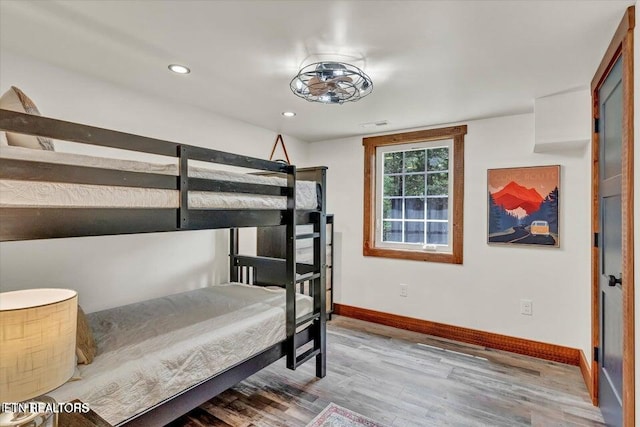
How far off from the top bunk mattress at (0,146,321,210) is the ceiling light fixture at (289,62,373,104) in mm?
723

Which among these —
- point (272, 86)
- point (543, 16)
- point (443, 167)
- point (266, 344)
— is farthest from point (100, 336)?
point (443, 167)

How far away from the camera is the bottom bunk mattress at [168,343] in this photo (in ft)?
4.54

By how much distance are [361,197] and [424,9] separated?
8.41 ft

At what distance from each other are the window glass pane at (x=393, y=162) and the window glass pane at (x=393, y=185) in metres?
0.08

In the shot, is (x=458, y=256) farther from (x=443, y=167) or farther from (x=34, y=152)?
(x=34, y=152)

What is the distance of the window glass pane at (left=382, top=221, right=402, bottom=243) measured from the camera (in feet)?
12.5

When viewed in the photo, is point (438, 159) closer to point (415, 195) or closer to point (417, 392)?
point (415, 195)

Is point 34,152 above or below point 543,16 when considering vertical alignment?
below

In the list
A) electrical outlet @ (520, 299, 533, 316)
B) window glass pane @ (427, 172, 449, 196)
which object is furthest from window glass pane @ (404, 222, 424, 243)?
electrical outlet @ (520, 299, 533, 316)

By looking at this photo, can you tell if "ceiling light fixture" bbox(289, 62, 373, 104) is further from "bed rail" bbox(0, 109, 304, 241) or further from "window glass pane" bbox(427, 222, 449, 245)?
"window glass pane" bbox(427, 222, 449, 245)

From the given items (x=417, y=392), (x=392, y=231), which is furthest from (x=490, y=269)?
→ (x=417, y=392)

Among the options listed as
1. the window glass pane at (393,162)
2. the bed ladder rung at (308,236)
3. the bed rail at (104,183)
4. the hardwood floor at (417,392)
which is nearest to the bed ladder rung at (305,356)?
the hardwood floor at (417,392)

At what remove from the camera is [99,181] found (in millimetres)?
1260

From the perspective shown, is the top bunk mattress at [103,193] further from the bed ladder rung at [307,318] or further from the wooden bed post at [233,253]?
the wooden bed post at [233,253]
